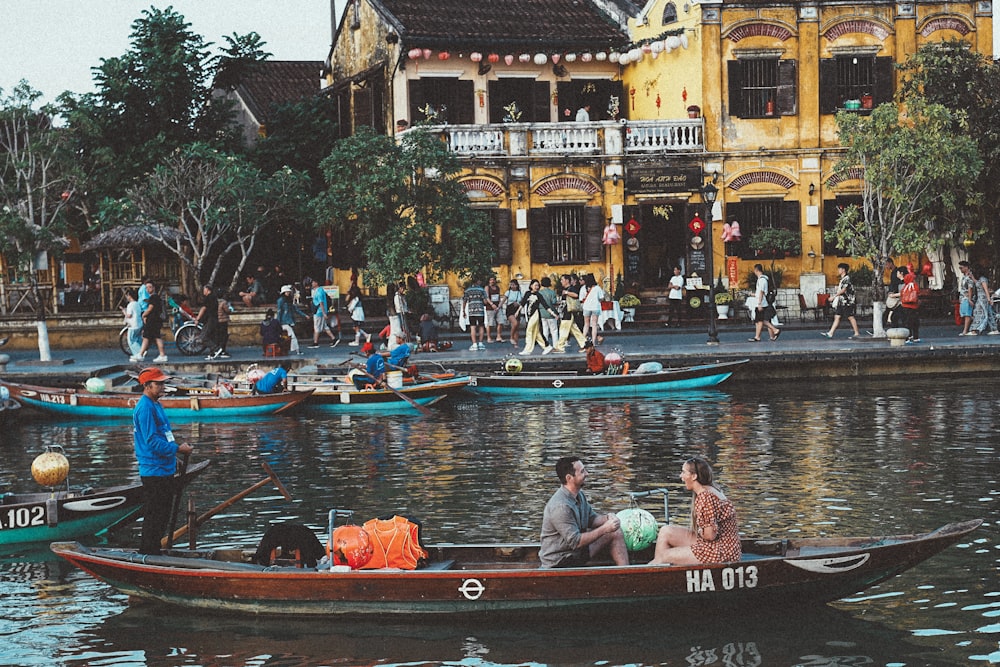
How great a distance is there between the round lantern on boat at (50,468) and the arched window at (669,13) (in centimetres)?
2744

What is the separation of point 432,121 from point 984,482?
22777 mm

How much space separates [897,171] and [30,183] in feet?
73.6

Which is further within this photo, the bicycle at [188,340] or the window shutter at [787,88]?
the window shutter at [787,88]

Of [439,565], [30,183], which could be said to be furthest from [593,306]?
[439,565]

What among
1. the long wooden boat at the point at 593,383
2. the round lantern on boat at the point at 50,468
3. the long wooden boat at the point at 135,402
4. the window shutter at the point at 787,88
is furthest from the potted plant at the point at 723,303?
the round lantern on boat at the point at 50,468

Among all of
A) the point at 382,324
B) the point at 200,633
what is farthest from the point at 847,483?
the point at 382,324

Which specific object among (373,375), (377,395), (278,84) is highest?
(278,84)

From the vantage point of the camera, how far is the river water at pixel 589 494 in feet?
37.2

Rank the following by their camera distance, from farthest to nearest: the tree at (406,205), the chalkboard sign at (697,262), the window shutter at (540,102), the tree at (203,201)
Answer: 1. the window shutter at (540,102)
2. the chalkboard sign at (697,262)
3. the tree at (203,201)
4. the tree at (406,205)

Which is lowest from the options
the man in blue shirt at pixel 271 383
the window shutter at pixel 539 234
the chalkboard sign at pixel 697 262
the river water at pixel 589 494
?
the river water at pixel 589 494

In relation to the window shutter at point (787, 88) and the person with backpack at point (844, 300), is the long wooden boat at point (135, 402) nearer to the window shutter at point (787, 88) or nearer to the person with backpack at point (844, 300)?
the person with backpack at point (844, 300)

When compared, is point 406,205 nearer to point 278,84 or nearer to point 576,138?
point 576,138

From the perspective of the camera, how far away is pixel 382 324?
36469 millimetres

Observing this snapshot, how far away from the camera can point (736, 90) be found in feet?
125
